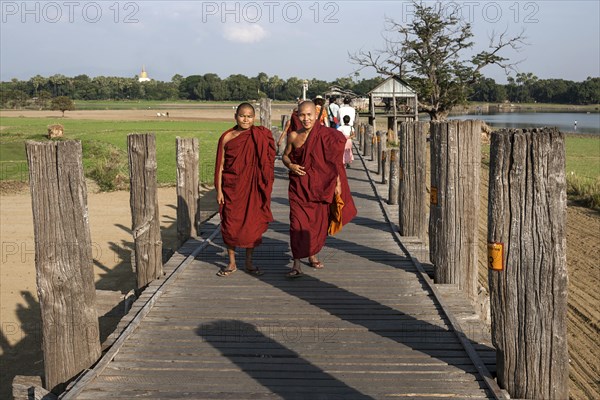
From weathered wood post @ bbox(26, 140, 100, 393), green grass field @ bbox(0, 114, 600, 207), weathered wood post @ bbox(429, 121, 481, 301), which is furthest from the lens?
green grass field @ bbox(0, 114, 600, 207)

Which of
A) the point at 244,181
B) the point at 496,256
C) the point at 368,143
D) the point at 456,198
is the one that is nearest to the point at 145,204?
the point at 244,181

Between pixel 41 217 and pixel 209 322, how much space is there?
1.37 m

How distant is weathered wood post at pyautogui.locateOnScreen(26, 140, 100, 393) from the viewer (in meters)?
3.49

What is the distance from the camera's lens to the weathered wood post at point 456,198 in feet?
15.6

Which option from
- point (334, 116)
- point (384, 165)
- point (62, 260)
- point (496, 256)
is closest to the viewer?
point (496, 256)

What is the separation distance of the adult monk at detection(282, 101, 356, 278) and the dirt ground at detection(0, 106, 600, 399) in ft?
6.58

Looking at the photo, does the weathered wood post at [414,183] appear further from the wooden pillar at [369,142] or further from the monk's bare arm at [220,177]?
the wooden pillar at [369,142]

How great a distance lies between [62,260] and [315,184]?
255cm

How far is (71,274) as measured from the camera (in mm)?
3617

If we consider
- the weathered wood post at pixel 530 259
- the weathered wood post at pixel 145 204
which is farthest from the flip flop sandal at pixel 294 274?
the weathered wood post at pixel 530 259

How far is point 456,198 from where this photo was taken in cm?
479

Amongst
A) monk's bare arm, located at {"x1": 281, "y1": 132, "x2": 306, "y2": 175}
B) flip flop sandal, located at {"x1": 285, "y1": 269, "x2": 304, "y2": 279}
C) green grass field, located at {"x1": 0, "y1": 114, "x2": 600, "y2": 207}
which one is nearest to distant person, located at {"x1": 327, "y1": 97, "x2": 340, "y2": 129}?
monk's bare arm, located at {"x1": 281, "y1": 132, "x2": 306, "y2": 175}

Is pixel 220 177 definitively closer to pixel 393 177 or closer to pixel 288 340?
pixel 288 340

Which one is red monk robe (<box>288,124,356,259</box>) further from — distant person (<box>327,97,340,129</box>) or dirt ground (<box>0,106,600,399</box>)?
distant person (<box>327,97,340,129</box>)
